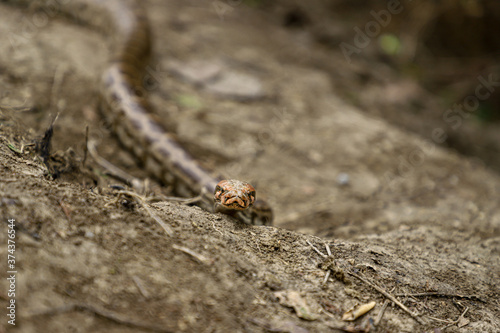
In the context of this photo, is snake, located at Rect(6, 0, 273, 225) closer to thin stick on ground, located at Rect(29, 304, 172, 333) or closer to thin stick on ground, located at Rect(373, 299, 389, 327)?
thin stick on ground, located at Rect(373, 299, 389, 327)

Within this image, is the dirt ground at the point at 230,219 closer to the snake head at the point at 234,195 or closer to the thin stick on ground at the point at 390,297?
the thin stick on ground at the point at 390,297

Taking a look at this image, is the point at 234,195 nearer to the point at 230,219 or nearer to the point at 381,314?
the point at 230,219

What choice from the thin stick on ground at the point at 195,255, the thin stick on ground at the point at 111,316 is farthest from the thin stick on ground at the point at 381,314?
the thin stick on ground at the point at 111,316

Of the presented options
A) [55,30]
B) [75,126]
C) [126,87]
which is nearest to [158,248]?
[75,126]

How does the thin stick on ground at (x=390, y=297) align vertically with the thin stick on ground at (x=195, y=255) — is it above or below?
above

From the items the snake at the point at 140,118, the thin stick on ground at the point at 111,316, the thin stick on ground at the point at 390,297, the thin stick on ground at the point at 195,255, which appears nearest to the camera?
the thin stick on ground at the point at 111,316

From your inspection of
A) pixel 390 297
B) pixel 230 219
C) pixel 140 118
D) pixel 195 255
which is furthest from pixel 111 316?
pixel 140 118

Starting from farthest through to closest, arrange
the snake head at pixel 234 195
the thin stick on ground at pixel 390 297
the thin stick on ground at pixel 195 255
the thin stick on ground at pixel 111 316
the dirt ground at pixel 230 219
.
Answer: the snake head at pixel 234 195
the thin stick on ground at pixel 390 297
the thin stick on ground at pixel 195 255
the dirt ground at pixel 230 219
the thin stick on ground at pixel 111 316

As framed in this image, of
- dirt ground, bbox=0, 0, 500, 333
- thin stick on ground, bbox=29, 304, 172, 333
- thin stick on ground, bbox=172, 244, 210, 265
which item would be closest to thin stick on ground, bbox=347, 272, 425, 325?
dirt ground, bbox=0, 0, 500, 333

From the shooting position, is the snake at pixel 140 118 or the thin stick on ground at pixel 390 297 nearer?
the thin stick on ground at pixel 390 297
